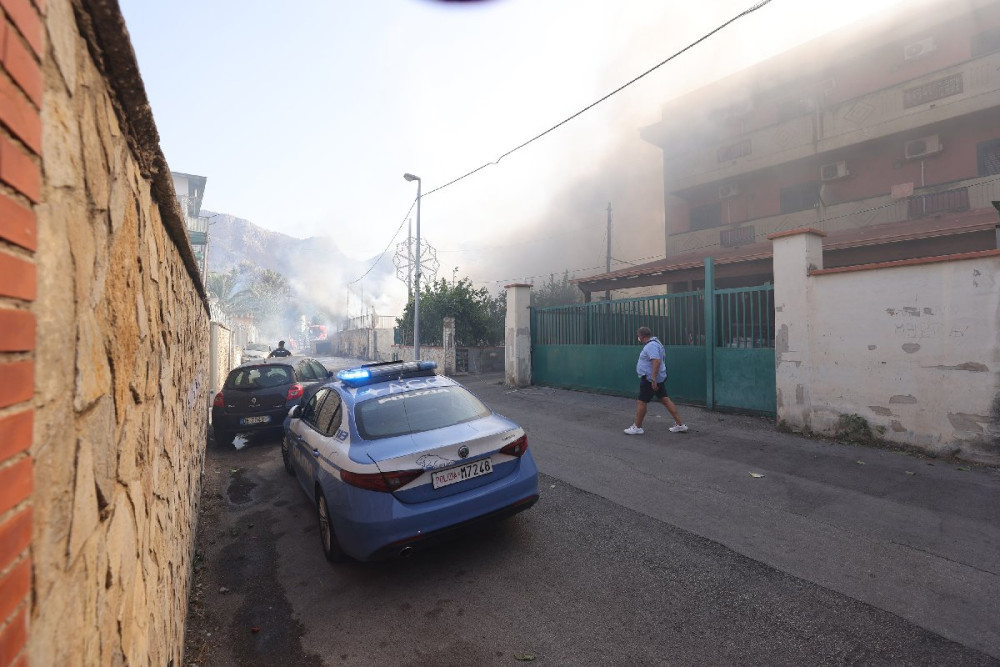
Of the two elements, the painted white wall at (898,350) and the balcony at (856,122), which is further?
the balcony at (856,122)

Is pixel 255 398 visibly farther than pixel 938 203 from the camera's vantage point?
No

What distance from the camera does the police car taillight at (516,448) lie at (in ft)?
13.0

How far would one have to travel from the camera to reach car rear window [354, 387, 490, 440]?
4.02 metres

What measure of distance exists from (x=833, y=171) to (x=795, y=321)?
17.3 meters

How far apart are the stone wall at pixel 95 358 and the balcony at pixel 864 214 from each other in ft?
58.5

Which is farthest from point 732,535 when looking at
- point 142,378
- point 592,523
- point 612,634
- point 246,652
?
point 142,378

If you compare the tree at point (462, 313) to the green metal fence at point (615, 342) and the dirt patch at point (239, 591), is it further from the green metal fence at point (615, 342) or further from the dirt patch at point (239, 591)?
the dirt patch at point (239, 591)

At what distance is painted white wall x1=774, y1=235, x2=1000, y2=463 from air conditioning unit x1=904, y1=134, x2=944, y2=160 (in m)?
16.2

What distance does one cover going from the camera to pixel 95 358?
124 centimetres

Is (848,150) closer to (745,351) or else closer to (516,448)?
(745,351)

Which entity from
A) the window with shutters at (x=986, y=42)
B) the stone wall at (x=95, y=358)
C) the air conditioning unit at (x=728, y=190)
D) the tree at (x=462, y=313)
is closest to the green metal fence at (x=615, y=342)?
the tree at (x=462, y=313)

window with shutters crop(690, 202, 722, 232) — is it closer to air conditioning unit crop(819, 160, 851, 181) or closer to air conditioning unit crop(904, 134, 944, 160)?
air conditioning unit crop(819, 160, 851, 181)

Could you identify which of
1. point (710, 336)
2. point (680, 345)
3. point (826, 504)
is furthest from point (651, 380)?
point (826, 504)

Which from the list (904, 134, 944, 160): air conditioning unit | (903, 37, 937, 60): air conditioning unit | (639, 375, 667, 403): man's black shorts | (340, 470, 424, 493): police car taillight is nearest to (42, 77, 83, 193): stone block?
(340, 470, 424, 493): police car taillight
